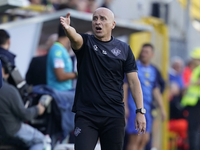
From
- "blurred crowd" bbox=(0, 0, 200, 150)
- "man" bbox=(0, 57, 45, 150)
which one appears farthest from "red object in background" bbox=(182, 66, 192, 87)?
"man" bbox=(0, 57, 45, 150)

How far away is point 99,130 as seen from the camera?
4.71m

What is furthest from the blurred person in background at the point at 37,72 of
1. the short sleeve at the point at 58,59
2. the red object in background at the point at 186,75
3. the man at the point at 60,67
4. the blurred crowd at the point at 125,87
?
the red object in background at the point at 186,75

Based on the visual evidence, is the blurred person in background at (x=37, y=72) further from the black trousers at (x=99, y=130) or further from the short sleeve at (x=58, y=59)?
the black trousers at (x=99, y=130)

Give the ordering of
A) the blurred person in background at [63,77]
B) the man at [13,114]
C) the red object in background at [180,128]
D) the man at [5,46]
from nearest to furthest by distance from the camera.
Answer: the man at [13,114], the man at [5,46], the blurred person in background at [63,77], the red object in background at [180,128]

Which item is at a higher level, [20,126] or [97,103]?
[97,103]

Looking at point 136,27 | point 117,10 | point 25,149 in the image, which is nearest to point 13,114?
point 25,149

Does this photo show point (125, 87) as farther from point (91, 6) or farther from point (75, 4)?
point (91, 6)

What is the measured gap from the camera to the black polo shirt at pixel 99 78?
4656 mm

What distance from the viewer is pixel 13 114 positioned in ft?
20.7

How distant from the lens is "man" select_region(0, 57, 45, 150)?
6.20m

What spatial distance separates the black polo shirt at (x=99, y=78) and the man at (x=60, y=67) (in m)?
2.32

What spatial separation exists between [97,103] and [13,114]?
2099mm

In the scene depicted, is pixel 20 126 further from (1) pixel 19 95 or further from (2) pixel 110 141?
(2) pixel 110 141

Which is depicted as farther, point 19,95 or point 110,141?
point 19,95
